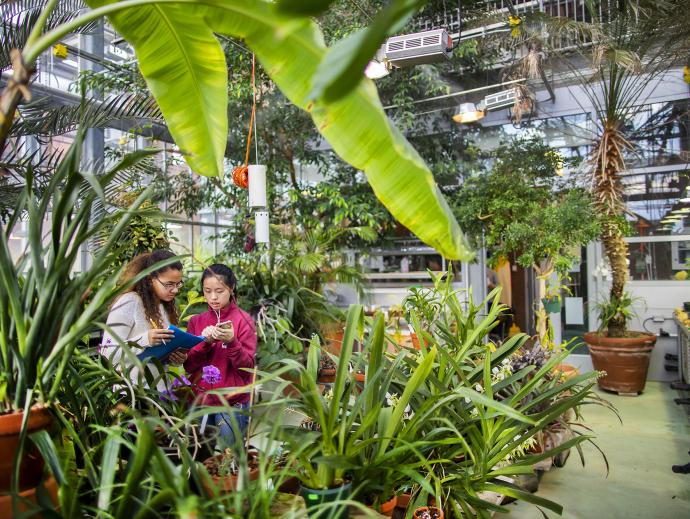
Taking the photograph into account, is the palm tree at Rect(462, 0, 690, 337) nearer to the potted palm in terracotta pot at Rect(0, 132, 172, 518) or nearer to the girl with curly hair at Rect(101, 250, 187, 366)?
the girl with curly hair at Rect(101, 250, 187, 366)

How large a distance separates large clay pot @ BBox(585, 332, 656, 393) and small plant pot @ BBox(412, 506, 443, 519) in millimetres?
4772

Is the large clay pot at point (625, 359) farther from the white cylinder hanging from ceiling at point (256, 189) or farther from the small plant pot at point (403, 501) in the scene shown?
the small plant pot at point (403, 501)

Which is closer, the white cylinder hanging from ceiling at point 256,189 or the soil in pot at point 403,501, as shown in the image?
the soil in pot at point 403,501

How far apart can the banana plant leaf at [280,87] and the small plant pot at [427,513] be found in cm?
66

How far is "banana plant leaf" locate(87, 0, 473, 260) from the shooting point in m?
1.10

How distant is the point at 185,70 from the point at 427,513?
1.32m

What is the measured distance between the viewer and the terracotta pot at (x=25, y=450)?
2.76 ft

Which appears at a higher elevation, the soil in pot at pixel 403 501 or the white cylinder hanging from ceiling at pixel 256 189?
the white cylinder hanging from ceiling at pixel 256 189

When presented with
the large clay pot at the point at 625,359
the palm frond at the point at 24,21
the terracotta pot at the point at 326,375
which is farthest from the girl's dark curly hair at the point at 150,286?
the large clay pot at the point at 625,359

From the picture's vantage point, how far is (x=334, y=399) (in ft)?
3.77

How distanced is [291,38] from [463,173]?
20.6ft

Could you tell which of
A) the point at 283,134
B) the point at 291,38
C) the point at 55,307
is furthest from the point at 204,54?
the point at 283,134

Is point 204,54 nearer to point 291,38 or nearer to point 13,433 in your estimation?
point 291,38

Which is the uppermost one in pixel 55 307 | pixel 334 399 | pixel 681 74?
pixel 681 74
